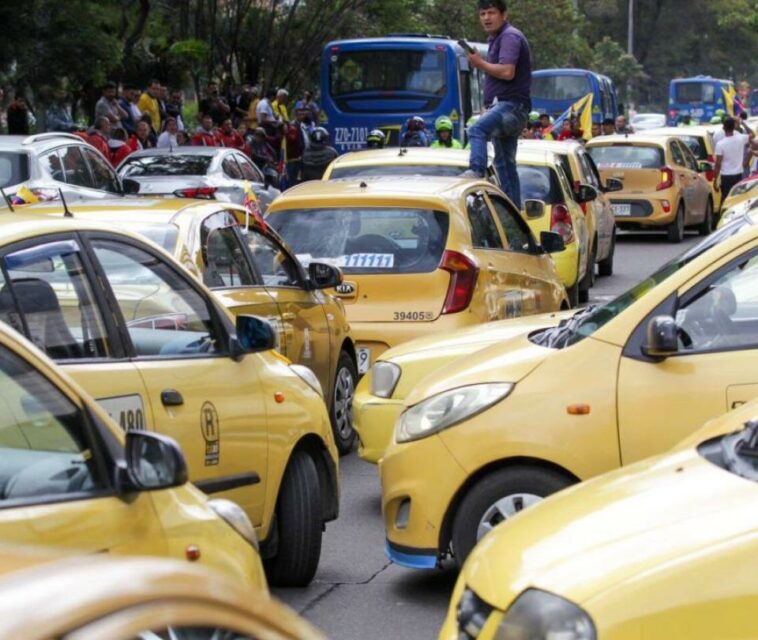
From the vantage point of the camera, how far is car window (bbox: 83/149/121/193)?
18297mm

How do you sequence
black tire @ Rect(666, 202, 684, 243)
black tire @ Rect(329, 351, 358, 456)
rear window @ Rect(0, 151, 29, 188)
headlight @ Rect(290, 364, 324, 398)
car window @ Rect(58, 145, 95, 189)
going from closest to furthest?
1. headlight @ Rect(290, 364, 324, 398)
2. black tire @ Rect(329, 351, 358, 456)
3. rear window @ Rect(0, 151, 29, 188)
4. car window @ Rect(58, 145, 95, 189)
5. black tire @ Rect(666, 202, 684, 243)

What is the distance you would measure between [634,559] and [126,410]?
2258mm

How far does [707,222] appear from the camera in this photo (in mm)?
Answer: 26984

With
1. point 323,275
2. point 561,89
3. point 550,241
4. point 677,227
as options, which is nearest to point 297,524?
point 323,275

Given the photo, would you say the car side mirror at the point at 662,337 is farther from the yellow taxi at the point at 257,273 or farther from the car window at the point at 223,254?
the car window at the point at 223,254

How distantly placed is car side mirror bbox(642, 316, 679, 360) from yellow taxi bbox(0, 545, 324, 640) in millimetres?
3289

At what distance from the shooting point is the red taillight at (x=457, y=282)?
1012 centimetres

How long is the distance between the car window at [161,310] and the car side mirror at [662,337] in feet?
5.51

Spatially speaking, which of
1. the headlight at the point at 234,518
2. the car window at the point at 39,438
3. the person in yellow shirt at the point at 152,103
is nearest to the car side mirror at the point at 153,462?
the car window at the point at 39,438

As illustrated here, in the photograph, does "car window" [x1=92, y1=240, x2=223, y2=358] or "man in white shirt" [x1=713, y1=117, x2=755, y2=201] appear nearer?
"car window" [x1=92, y1=240, x2=223, y2=358]

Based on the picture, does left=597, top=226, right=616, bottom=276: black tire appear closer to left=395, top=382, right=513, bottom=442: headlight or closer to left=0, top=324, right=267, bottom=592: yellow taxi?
left=395, top=382, right=513, bottom=442: headlight

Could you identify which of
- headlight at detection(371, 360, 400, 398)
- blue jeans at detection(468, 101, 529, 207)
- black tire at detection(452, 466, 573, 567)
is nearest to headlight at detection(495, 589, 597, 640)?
black tire at detection(452, 466, 573, 567)

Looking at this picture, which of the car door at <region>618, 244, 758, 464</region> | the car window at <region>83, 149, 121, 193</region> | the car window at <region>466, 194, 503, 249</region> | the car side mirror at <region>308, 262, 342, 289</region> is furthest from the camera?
the car window at <region>83, 149, 121, 193</region>

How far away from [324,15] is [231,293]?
30.7 metres
